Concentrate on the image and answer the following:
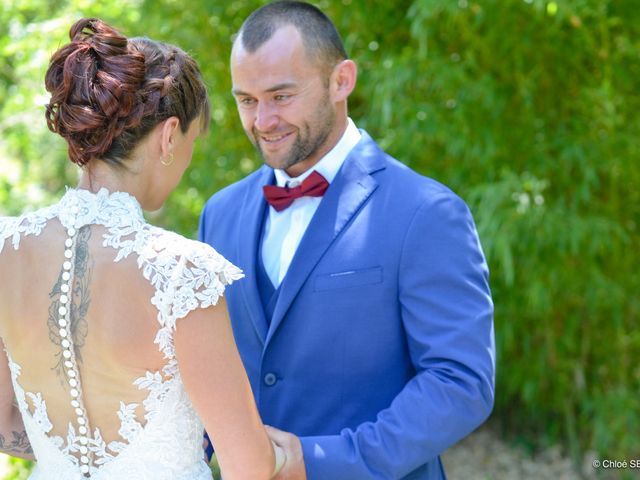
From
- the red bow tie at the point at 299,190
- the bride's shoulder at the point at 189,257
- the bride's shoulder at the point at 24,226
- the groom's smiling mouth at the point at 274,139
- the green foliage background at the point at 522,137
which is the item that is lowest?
the green foliage background at the point at 522,137

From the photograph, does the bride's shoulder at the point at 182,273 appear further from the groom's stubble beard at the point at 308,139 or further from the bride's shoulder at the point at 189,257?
the groom's stubble beard at the point at 308,139

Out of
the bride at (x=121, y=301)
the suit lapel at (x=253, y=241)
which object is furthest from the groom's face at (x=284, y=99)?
the bride at (x=121, y=301)

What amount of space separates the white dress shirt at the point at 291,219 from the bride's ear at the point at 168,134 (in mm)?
589

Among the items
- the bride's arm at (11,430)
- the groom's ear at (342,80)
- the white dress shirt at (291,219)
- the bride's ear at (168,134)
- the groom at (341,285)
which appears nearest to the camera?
the bride's ear at (168,134)

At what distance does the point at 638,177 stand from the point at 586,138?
34cm

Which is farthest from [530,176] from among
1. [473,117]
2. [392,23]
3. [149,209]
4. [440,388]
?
[149,209]

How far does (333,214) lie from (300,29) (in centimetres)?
51

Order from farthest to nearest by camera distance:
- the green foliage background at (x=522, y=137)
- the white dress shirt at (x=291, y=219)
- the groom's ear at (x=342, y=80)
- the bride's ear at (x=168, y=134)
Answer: the green foliage background at (x=522, y=137) < the groom's ear at (x=342, y=80) < the white dress shirt at (x=291, y=219) < the bride's ear at (x=168, y=134)

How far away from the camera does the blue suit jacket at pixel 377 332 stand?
6.50ft

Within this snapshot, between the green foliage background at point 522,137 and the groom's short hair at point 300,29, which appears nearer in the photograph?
the groom's short hair at point 300,29

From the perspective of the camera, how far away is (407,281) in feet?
6.70

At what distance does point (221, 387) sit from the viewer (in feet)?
5.29

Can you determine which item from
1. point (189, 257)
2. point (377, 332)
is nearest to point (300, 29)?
point (377, 332)

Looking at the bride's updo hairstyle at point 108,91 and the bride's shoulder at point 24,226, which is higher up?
the bride's updo hairstyle at point 108,91
